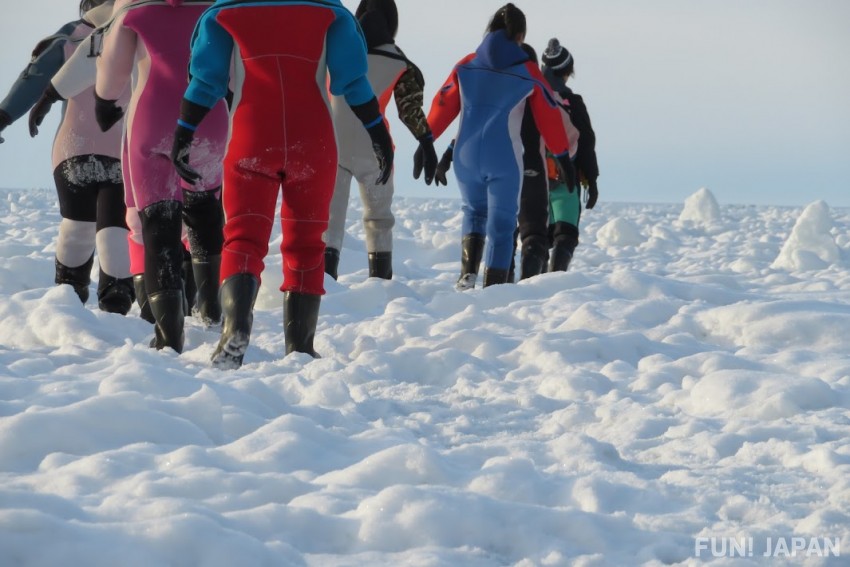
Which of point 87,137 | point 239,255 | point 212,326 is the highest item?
point 87,137

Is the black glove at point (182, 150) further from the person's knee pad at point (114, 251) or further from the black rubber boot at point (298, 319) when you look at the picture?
the person's knee pad at point (114, 251)

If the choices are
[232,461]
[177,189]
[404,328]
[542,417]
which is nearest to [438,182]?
[404,328]

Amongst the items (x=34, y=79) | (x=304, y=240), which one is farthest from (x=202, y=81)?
(x=34, y=79)

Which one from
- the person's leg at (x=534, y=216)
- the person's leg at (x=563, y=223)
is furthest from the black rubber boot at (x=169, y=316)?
the person's leg at (x=563, y=223)

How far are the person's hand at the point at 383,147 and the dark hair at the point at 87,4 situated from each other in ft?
6.21

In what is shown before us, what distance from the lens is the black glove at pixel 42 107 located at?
4.80 m

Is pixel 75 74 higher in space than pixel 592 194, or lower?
higher

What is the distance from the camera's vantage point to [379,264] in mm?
6336

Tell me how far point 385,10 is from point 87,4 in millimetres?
1669

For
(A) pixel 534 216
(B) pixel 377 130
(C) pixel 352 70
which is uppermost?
(C) pixel 352 70

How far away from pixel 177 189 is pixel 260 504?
2.15 m

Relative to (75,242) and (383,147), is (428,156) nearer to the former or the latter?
(383,147)

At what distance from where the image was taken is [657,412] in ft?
11.2

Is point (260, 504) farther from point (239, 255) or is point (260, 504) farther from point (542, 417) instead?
point (239, 255)
